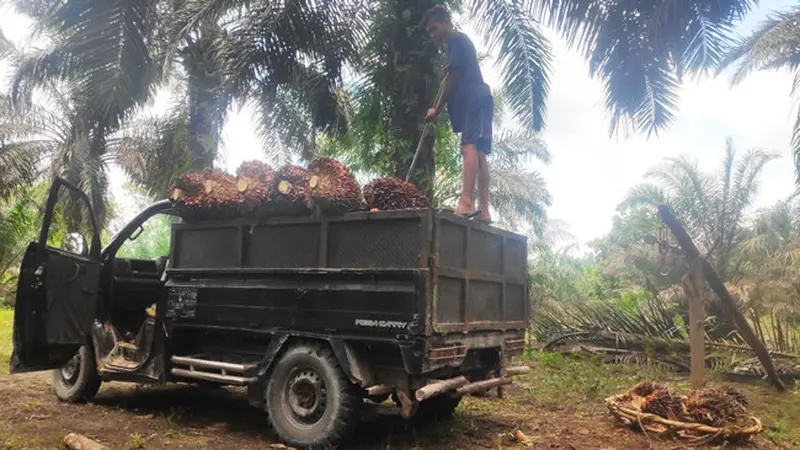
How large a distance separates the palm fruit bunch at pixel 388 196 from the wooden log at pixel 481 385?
1.40 m

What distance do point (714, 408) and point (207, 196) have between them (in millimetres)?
4560

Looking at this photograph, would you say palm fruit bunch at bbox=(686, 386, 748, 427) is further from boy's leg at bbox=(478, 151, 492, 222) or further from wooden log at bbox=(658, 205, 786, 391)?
boy's leg at bbox=(478, 151, 492, 222)

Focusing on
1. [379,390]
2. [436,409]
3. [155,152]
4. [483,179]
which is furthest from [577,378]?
[155,152]

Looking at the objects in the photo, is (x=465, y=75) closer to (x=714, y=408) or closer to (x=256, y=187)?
(x=256, y=187)

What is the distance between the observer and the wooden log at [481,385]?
4.70m

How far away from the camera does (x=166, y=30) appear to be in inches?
373

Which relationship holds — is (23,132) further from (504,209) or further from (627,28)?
(627,28)

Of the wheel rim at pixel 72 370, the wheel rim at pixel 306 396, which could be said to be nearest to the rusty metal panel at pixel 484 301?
the wheel rim at pixel 306 396

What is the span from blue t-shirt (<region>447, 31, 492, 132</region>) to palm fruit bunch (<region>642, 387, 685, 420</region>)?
9.51ft

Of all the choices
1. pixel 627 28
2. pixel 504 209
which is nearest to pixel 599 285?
pixel 504 209

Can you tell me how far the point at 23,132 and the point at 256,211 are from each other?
57.5 ft

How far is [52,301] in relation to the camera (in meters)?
5.25

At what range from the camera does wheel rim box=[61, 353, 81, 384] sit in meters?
6.02

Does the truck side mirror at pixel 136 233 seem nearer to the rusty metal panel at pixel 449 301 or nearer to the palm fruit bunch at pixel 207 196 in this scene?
the palm fruit bunch at pixel 207 196
